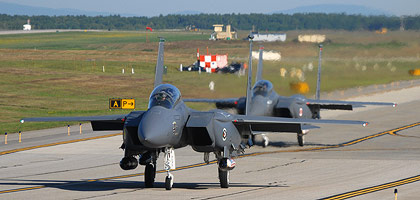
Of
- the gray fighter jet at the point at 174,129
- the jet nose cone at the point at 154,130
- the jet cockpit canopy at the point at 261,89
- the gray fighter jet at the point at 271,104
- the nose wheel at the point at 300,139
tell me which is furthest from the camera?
the nose wheel at the point at 300,139

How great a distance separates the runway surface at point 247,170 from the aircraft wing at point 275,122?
84.2 inches

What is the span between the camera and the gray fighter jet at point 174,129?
2338 cm

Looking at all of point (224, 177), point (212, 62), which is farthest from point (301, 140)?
point (212, 62)

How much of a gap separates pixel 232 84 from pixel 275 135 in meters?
13.2

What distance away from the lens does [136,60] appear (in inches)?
4252

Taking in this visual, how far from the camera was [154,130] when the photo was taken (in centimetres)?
2281

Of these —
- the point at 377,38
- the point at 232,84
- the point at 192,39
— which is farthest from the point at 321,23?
the point at 192,39

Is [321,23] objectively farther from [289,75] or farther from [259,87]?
[259,87]

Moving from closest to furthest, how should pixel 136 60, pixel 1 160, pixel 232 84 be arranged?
pixel 1 160
pixel 232 84
pixel 136 60

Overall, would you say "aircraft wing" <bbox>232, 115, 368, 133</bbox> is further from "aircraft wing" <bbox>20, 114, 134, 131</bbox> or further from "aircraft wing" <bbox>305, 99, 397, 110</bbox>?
"aircraft wing" <bbox>305, 99, 397, 110</bbox>

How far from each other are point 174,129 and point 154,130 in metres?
1.37

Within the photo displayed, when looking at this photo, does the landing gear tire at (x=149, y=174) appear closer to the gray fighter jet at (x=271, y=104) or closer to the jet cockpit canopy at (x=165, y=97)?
the jet cockpit canopy at (x=165, y=97)

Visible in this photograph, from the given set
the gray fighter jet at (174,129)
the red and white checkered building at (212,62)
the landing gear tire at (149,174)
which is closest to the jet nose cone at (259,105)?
the gray fighter jet at (174,129)

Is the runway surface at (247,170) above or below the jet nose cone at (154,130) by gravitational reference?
below
